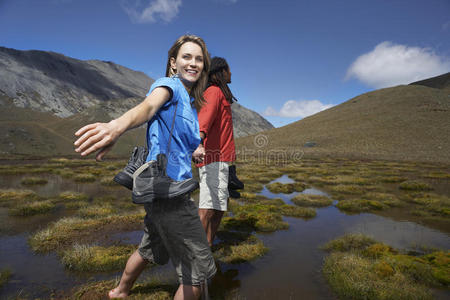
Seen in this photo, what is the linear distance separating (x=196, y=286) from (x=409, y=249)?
5011 millimetres

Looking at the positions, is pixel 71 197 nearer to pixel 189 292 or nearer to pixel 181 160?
pixel 189 292

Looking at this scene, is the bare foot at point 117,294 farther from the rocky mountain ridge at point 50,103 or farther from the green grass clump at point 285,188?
the rocky mountain ridge at point 50,103

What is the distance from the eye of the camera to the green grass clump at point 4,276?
326 cm

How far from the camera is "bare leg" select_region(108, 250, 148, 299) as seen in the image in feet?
7.84

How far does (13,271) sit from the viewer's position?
3.60m

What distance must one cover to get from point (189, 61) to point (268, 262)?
3691 millimetres

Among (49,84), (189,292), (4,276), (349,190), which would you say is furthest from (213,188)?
(49,84)

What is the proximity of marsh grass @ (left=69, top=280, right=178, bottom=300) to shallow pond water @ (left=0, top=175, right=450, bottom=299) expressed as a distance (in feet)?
0.61

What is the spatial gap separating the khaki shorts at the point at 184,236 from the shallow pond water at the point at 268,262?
4.82 ft

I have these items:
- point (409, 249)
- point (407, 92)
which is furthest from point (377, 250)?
point (407, 92)

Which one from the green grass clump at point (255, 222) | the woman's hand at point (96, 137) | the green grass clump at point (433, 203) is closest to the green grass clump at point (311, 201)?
the green grass clump at point (255, 222)

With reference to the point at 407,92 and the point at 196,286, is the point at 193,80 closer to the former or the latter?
the point at 196,286

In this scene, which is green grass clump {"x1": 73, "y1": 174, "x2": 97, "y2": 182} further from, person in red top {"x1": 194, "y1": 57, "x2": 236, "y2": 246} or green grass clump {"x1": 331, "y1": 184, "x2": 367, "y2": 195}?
green grass clump {"x1": 331, "y1": 184, "x2": 367, "y2": 195}

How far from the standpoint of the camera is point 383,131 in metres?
54.8
